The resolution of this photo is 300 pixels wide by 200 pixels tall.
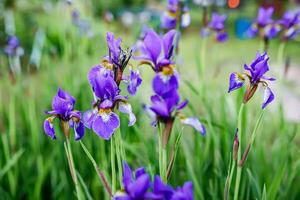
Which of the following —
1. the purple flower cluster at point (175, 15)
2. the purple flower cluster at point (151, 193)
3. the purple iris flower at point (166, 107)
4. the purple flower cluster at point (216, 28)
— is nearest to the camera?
the purple flower cluster at point (151, 193)

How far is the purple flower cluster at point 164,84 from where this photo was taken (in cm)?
105

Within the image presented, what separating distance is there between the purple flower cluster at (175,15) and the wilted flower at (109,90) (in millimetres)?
992

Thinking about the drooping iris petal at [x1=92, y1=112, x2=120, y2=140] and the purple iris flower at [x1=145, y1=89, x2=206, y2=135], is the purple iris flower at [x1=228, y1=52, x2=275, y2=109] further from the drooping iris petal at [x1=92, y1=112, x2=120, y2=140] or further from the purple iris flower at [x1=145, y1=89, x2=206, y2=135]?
the drooping iris petal at [x1=92, y1=112, x2=120, y2=140]

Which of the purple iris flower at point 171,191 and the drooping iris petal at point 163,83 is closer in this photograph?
the purple iris flower at point 171,191

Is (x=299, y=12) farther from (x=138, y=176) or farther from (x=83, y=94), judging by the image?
(x=138, y=176)

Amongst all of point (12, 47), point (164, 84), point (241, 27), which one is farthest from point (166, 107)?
point (241, 27)

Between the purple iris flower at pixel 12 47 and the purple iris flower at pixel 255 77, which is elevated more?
the purple iris flower at pixel 12 47

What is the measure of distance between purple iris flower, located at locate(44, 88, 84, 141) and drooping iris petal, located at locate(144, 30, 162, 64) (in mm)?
263

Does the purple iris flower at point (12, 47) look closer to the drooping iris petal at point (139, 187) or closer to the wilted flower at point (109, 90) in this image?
the wilted flower at point (109, 90)

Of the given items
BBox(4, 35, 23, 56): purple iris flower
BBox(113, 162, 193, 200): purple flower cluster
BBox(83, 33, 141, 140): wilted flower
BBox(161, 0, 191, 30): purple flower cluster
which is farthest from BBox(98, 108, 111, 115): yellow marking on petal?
BBox(4, 35, 23, 56): purple iris flower

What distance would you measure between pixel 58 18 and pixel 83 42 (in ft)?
14.3

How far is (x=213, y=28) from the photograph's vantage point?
244 centimetres

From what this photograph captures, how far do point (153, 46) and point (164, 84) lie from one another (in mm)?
124

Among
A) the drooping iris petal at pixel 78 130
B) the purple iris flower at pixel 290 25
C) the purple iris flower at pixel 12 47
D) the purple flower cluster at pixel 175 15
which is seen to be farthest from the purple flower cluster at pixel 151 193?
the purple iris flower at pixel 12 47
